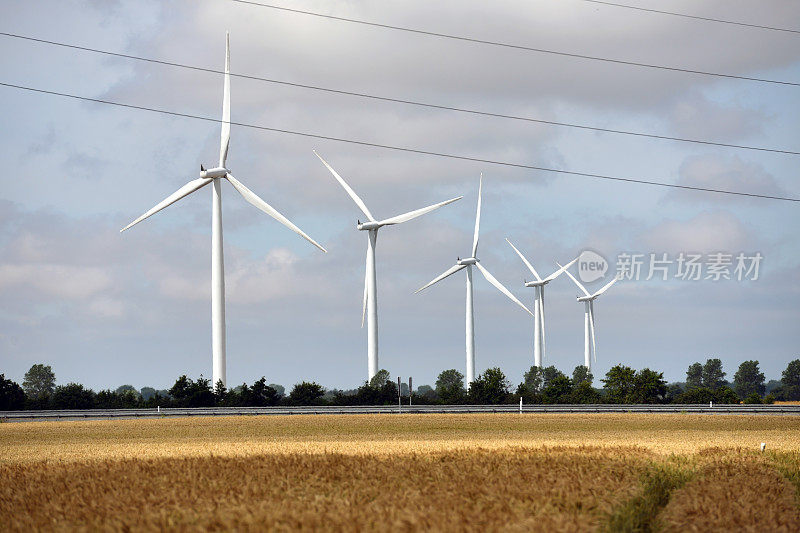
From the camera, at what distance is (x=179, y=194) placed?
106 metres

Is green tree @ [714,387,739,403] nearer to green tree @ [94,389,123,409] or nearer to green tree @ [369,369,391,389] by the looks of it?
green tree @ [369,369,391,389]

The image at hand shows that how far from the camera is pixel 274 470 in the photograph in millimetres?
28094

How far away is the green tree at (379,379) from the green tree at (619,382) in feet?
101

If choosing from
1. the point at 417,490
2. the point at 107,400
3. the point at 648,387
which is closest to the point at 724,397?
the point at 648,387

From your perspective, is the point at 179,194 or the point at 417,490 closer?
the point at 417,490

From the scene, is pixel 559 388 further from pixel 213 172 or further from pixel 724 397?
pixel 213 172

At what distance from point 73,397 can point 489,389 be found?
171 ft

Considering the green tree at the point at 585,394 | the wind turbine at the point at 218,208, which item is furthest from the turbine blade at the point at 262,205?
the green tree at the point at 585,394

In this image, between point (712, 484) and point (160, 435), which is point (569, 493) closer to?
point (712, 484)

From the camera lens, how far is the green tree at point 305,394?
113506 mm

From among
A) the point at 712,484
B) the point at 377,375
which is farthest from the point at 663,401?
the point at 712,484

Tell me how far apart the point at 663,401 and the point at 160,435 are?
264ft

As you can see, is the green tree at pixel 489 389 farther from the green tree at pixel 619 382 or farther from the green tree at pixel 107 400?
the green tree at pixel 107 400

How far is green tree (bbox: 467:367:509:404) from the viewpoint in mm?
118312
